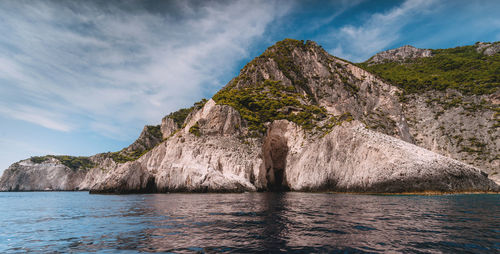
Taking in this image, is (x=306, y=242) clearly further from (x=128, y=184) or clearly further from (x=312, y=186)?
(x=128, y=184)

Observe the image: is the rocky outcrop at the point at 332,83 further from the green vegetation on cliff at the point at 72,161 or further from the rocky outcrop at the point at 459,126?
the green vegetation on cliff at the point at 72,161

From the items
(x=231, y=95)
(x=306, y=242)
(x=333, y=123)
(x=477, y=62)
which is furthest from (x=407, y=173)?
(x=477, y=62)

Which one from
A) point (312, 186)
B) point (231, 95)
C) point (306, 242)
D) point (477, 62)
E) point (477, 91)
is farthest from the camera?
point (477, 62)

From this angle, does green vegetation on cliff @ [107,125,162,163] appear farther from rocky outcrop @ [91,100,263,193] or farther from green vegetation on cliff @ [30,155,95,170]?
rocky outcrop @ [91,100,263,193]

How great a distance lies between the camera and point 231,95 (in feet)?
204

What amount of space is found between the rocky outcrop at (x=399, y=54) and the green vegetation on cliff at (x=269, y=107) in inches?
3064

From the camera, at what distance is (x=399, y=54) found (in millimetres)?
119812

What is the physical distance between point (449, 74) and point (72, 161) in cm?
16549

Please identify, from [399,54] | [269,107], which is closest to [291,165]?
[269,107]

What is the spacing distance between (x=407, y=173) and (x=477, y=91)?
5608 centimetres

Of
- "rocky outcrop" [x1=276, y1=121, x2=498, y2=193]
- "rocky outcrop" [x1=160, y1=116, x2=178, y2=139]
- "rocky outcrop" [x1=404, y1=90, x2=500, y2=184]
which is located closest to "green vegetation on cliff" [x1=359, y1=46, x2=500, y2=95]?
"rocky outcrop" [x1=404, y1=90, x2=500, y2=184]

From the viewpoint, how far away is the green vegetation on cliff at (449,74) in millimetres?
68938

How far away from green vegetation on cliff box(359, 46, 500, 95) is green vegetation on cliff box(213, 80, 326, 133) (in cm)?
3984

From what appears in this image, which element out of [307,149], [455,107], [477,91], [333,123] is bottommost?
[307,149]
